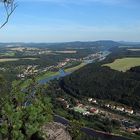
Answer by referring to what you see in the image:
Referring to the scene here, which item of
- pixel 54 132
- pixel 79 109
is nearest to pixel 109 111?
pixel 79 109

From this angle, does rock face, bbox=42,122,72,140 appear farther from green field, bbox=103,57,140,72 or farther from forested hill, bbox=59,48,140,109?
green field, bbox=103,57,140,72

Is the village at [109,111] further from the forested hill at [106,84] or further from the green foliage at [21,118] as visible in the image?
the green foliage at [21,118]

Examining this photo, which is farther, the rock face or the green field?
the green field

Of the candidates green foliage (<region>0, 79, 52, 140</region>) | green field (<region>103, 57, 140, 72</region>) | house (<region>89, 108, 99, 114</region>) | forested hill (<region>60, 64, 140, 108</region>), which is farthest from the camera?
green field (<region>103, 57, 140, 72</region>)

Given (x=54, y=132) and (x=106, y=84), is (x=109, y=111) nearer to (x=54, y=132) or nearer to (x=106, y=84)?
(x=106, y=84)

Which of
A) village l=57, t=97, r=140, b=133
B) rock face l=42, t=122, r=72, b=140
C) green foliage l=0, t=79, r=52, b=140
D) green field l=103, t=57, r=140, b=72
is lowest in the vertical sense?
village l=57, t=97, r=140, b=133

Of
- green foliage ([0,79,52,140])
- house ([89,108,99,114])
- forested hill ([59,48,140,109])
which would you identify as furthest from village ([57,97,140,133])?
green foliage ([0,79,52,140])

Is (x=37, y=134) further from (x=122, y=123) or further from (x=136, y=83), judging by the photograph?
(x=136, y=83)
